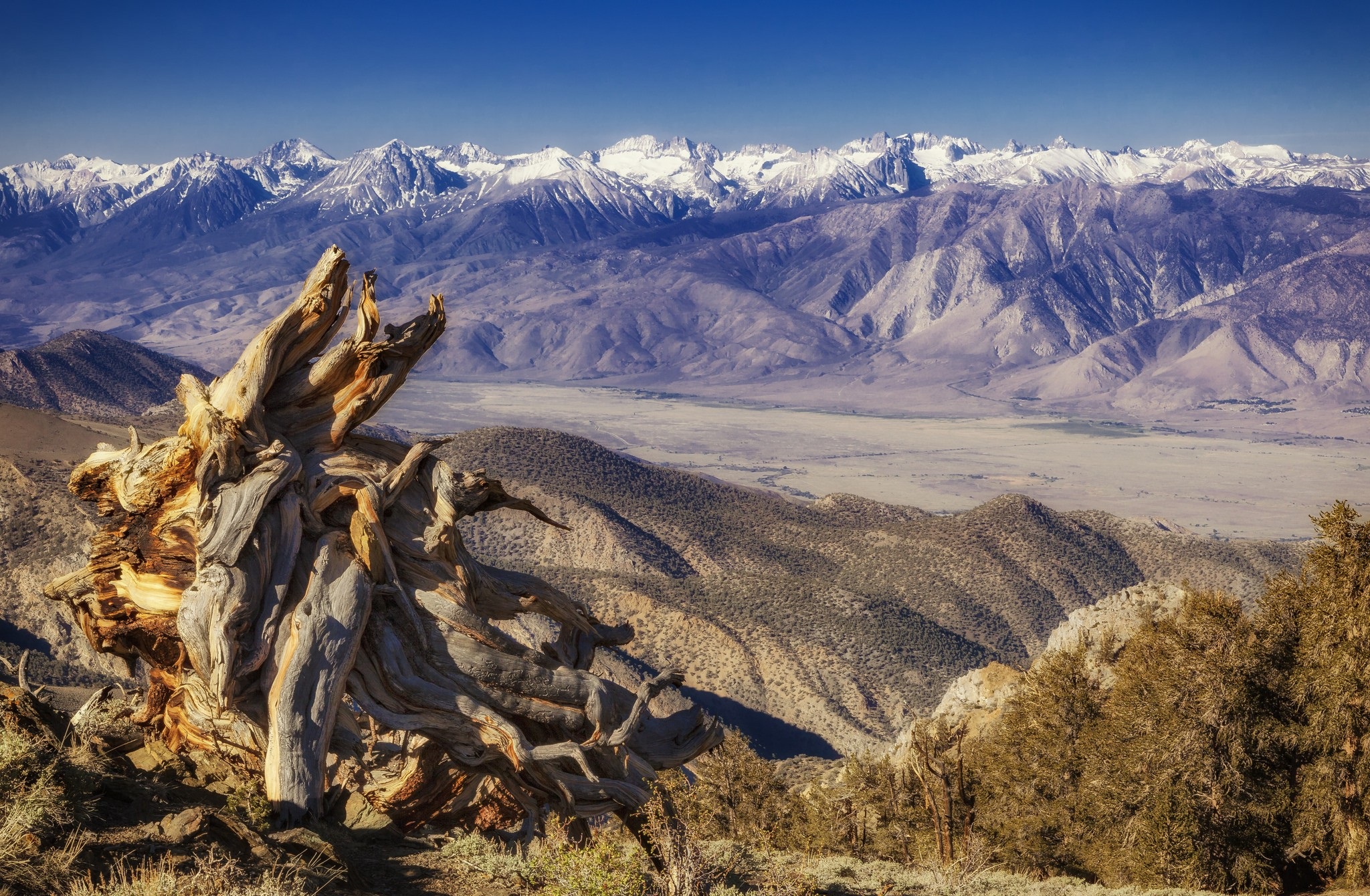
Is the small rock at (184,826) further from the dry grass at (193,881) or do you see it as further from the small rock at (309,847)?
the small rock at (309,847)

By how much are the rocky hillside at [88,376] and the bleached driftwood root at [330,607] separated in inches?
5322

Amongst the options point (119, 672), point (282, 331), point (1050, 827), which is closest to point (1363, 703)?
point (1050, 827)

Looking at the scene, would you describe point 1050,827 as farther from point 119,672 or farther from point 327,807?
point 119,672

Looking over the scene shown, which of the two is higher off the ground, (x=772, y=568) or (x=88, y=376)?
(x=88, y=376)

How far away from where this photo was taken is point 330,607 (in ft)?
47.6

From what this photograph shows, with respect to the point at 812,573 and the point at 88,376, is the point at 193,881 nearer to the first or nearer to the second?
the point at 812,573

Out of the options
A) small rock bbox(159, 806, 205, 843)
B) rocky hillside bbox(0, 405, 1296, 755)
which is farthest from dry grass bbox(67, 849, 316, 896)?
rocky hillside bbox(0, 405, 1296, 755)

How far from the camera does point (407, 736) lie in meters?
15.8

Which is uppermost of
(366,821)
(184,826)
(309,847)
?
(184,826)

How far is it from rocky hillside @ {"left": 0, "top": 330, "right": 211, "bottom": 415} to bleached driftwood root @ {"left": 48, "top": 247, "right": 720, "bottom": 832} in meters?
135

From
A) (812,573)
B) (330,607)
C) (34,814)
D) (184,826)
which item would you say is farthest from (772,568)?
(34,814)

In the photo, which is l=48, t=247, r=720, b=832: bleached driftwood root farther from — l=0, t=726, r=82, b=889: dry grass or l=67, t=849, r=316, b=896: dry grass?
l=67, t=849, r=316, b=896: dry grass

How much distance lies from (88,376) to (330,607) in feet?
528

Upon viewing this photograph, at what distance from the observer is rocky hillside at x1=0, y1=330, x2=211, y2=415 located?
474 ft
